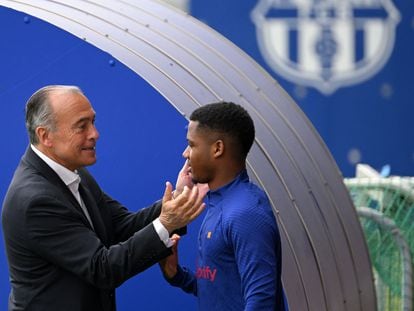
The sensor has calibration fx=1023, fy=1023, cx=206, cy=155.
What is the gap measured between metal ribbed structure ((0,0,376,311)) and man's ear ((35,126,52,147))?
651 millimetres

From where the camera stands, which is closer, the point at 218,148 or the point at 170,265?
the point at 218,148

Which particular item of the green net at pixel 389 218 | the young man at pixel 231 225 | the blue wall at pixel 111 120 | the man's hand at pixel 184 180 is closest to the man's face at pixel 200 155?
the young man at pixel 231 225

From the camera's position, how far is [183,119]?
3863mm

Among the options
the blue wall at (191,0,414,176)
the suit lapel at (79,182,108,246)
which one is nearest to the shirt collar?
the suit lapel at (79,182,108,246)

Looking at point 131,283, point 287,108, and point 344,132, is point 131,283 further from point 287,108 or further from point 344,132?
point 344,132

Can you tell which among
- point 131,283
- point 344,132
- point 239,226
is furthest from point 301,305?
point 344,132

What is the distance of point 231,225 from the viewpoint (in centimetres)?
306

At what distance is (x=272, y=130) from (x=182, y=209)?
Result: 1116 mm

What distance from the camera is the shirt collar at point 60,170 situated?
132 inches

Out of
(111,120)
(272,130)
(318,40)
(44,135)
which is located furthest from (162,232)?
(318,40)

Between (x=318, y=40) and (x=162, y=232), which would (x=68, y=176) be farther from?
(x=318, y=40)

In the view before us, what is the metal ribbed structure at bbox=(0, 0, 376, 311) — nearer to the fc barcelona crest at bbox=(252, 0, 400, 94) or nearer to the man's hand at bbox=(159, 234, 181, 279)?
the man's hand at bbox=(159, 234, 181, 279)

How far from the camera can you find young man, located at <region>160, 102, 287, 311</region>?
3002mm

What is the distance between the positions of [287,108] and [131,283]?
1.01 metres
